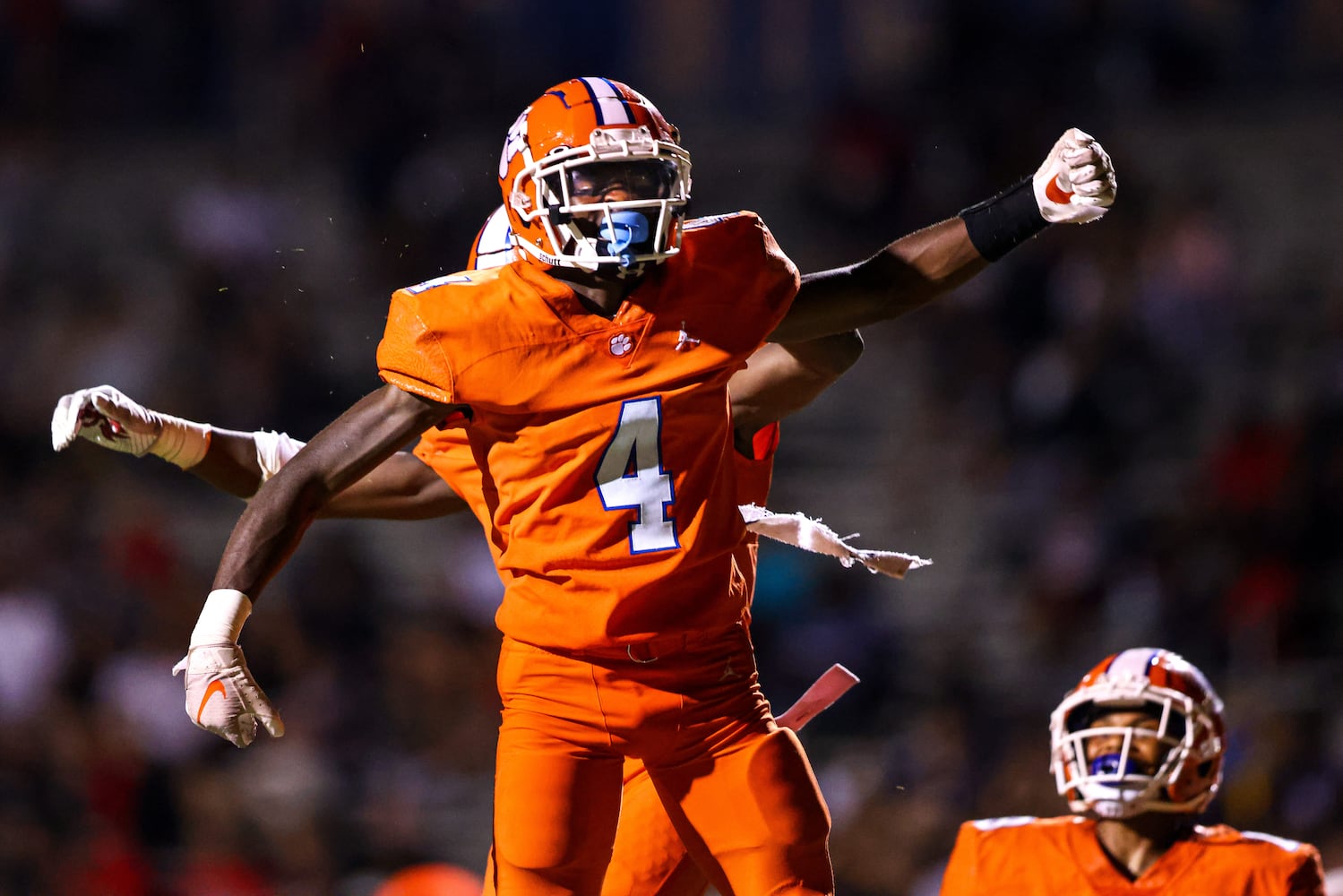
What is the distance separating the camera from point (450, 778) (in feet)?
22.0

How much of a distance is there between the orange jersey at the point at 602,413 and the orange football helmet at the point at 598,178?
0.07 meters

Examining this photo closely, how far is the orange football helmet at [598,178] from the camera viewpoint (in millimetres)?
2867

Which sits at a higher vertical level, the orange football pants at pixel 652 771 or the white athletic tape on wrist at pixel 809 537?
the white athletic tape on wrist at pixel 809 537

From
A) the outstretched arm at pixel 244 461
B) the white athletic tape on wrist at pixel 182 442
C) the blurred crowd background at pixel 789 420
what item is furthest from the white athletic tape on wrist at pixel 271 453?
the blurred crowd background at pixel 789 420

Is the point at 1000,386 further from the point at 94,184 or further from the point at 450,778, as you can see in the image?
the point at 94,184

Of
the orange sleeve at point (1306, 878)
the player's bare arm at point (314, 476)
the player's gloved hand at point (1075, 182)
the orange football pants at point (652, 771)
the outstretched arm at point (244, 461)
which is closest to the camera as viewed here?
the player's bare arm at point (314, 476)

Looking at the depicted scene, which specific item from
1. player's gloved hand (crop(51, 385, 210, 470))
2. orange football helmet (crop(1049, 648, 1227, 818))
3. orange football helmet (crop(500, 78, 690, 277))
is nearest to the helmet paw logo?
orange football helmet (crop(500, 78, 690, 277))

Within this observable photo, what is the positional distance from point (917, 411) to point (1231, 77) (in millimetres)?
2296

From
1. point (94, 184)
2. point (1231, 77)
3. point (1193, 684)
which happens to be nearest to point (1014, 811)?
point (1193, 684)

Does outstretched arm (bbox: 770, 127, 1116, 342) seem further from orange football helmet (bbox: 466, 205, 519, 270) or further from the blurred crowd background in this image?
the blurred crowd background

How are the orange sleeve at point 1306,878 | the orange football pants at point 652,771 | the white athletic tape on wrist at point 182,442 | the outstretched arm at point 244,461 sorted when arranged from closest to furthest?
the orange football pants at point 652,771 → the orange sleeve at point 1306,878 → the outstretched arm at point 244,461 → the white athletic tape on wrist at point 182,442

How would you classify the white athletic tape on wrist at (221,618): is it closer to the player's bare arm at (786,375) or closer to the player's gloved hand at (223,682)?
the player's gloved hand at (223,682)

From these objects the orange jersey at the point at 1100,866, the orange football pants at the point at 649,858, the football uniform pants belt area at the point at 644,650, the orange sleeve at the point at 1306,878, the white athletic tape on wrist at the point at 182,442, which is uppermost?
the white athletic tape on wrist at the point at 182,442

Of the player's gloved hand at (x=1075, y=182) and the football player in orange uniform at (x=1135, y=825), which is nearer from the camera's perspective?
the player's gloved hand at (x=1075, y=182)
